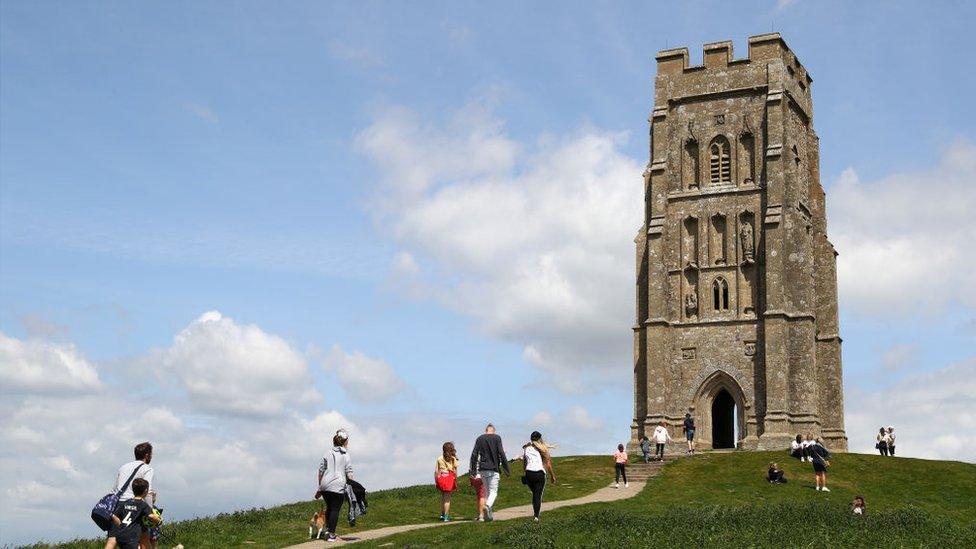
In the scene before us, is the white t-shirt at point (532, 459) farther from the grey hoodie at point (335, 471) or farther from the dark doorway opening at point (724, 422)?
the dark doorway opening at point (724, 422)

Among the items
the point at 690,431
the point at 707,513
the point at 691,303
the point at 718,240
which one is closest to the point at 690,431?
the point at 690,431

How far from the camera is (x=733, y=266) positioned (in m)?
56.4

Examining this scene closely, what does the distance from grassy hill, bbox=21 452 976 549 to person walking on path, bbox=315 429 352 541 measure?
43.6 inches

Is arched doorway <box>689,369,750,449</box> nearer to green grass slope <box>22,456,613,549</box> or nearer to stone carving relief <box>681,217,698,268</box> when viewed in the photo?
stone carving relief <box>681,217,698,268</box>

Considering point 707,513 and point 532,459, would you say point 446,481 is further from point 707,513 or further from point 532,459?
point 707,513

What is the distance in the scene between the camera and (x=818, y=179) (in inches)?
2410

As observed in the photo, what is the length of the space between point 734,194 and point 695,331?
7080 mm

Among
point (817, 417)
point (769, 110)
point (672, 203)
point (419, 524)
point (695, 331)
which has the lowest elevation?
point (419, 524)

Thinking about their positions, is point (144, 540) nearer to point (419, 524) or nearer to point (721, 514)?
point (419, 524)

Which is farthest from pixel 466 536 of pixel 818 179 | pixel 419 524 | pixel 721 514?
pixel 818 179

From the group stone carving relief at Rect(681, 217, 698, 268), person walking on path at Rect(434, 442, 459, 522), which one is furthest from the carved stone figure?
person walking on path at Rect(434, 442, 459, 522)

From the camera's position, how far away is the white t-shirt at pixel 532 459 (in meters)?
25.4

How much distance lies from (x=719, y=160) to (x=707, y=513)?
113ft

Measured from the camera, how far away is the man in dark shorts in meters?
17.5
